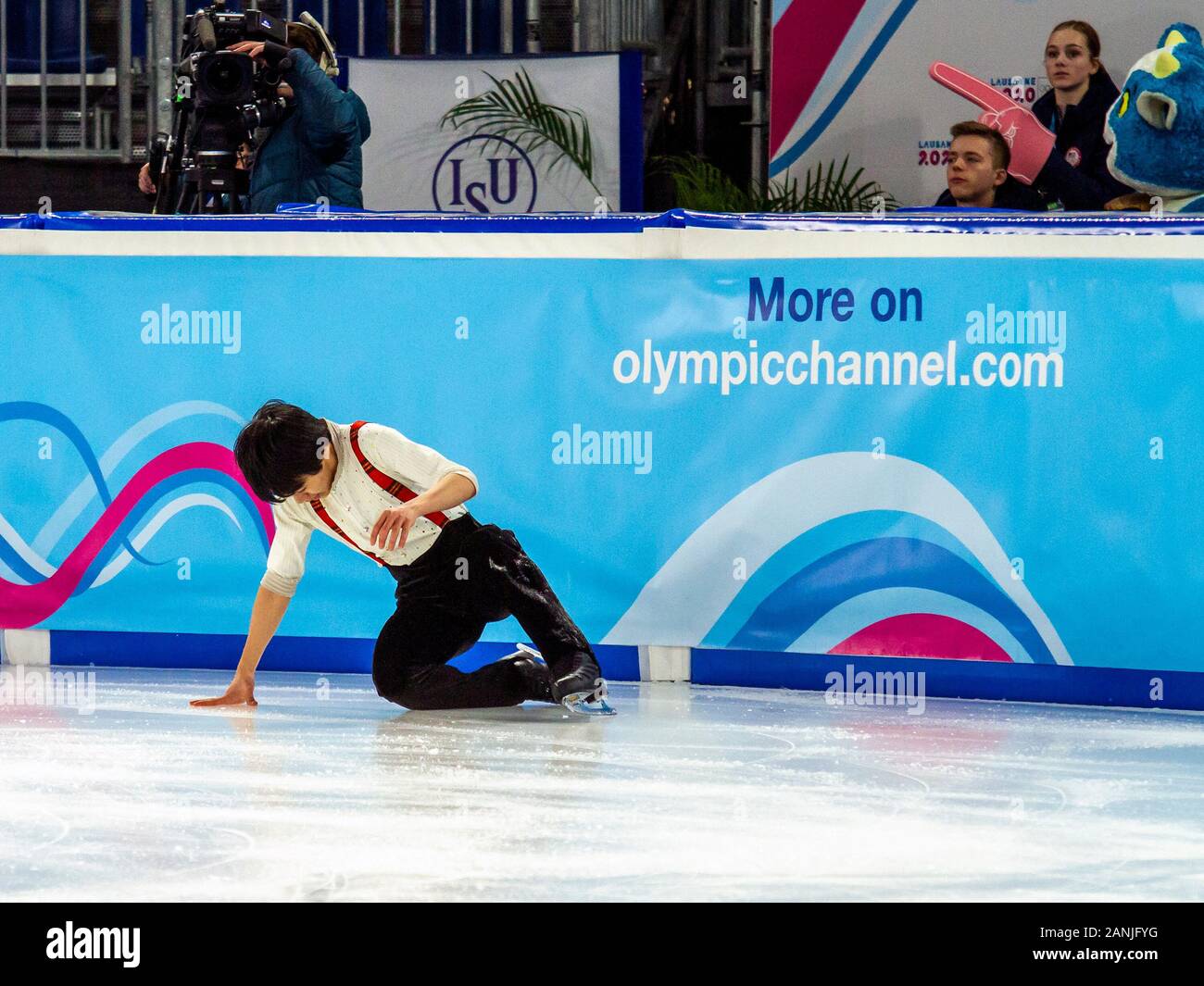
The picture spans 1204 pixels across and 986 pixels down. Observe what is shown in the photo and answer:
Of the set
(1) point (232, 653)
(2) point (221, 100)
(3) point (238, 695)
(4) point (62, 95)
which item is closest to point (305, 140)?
(2) point (221, 100)

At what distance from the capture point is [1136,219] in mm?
4879

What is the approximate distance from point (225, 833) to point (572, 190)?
17.7 feet

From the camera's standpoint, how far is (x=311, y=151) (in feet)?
21.2

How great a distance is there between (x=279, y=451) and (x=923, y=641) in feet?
6.45

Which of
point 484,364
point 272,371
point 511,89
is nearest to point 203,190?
point 272,371

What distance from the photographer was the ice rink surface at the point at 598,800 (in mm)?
3111

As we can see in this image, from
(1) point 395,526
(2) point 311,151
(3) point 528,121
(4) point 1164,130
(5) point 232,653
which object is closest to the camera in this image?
(1) point 395,526

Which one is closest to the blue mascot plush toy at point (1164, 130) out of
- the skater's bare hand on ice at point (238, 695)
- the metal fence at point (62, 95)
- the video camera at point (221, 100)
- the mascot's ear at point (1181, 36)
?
the mascot's ear at point (1181, 36)

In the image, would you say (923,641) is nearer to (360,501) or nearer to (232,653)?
(360,501)

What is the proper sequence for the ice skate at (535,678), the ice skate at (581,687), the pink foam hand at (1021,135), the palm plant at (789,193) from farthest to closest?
the palm plant at (789,193)
the pink foam hand at (1021,135)
the ice skate at (535,678)
the ice skate at (581,687)

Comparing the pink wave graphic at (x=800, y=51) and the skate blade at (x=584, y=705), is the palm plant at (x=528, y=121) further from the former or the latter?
the skate blade at (x=584, y=705)

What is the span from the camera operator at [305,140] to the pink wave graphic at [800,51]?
2472 millimetres

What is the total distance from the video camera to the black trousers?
7.18 ft

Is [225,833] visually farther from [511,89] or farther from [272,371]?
[511,89]
